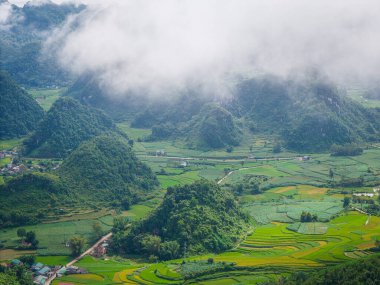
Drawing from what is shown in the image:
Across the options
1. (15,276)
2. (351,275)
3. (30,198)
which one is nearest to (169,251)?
(15,276)

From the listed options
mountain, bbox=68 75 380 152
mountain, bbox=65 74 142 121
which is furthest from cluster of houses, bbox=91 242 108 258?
mountain, bbox=65 74 142 121

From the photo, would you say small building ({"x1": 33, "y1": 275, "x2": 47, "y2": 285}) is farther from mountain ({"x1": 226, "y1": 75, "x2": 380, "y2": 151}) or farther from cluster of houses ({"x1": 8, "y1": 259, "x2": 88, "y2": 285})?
mountain ({"x1": 226, "y1": 75, "x2": 380, "y2": 151})

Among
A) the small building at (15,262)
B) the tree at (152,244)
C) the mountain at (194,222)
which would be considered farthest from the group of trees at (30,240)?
the tree at (152,244)

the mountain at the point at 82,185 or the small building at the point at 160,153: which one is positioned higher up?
the small building at the point at 160,153

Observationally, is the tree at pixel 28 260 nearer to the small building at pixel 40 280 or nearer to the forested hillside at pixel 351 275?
the small building at pixel 40 280

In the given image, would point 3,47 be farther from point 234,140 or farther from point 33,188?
point 33,188

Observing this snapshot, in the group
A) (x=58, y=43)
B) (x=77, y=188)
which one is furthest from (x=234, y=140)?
(x=58, y=43)
